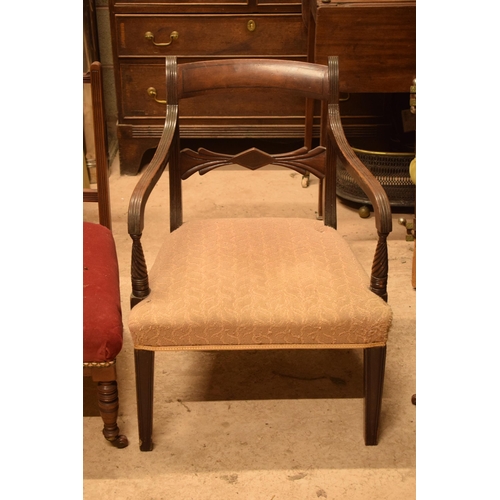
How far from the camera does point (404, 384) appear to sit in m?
2.42

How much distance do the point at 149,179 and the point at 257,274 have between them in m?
0.39

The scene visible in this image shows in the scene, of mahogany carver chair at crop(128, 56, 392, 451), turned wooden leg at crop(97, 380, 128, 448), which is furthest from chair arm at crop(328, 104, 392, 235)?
turned wooden leg at crop(97, 380, 128, 448)

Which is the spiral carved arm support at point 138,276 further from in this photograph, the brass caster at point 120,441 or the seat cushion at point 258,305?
the brass caster at point 120,441

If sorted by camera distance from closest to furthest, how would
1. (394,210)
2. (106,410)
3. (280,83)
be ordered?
(106,410) < (280,83) < (394,210)

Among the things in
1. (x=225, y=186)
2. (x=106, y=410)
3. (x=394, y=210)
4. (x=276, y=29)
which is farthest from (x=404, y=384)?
(x=276, y=29)

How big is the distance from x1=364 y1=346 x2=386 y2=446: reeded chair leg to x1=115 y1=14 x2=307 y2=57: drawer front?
84.6 inches

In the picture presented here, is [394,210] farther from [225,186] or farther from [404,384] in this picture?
[404,384]

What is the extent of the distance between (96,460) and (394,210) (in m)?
2.08

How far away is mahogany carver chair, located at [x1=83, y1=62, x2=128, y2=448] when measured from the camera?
74.4 inches

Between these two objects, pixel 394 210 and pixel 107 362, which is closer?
pixel 107 362

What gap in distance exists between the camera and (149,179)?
201 cm

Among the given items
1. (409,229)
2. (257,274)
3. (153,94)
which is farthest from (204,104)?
(257,274)

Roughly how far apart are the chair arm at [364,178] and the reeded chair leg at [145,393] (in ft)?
2.28

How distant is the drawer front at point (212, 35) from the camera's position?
369cm
